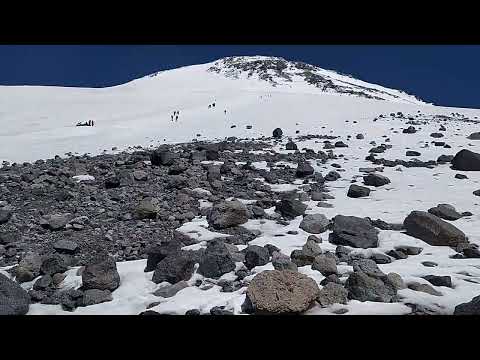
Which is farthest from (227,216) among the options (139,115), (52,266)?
(139,115)

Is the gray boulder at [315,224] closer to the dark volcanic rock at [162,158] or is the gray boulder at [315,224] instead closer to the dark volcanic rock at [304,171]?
the dark volcanic rock at [304,171]

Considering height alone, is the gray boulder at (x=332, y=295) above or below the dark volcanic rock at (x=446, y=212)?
above

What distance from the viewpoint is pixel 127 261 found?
7.06 m

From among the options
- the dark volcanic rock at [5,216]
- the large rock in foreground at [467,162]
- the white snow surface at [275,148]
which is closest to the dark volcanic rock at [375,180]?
the white snow surface at [275,148]

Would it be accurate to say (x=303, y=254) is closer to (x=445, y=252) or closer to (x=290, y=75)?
(x=445, y=252)

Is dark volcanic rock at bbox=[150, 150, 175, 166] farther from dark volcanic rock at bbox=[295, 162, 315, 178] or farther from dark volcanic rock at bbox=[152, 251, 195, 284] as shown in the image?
dark volcanic rock at bbox=[152, 251, 195, 284]

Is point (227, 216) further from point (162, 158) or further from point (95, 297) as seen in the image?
point (162, 158)

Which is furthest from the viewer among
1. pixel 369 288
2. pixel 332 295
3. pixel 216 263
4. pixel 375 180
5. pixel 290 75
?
pixel 290 75

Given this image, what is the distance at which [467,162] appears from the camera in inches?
501

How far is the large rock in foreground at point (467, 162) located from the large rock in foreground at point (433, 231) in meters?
6.16

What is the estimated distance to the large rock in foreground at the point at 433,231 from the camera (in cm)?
719

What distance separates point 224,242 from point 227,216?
87 cm
